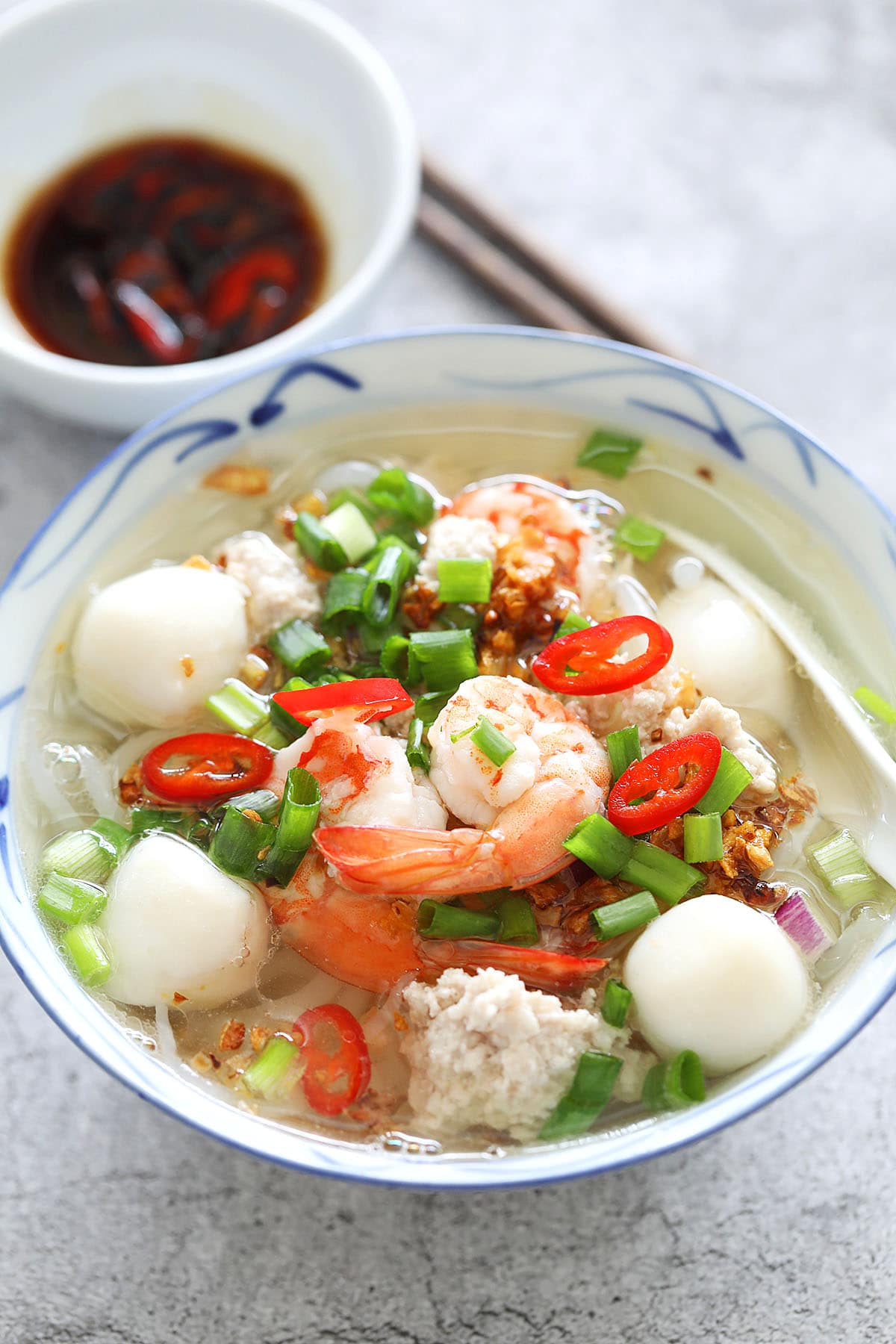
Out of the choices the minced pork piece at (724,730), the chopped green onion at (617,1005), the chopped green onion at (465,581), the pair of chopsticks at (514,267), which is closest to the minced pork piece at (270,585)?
the chopped green onion at (465,581)

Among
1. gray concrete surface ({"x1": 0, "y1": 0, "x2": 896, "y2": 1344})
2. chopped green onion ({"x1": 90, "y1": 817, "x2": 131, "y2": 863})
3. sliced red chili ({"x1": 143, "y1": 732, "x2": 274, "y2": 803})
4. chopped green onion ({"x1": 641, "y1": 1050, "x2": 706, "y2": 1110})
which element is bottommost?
gray concrete surface ({"x1": 0, "y1": 0, "x2": 896, "y2": 1344})

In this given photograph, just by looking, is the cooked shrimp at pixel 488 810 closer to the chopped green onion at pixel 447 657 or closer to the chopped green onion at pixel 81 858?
the chopped green onion at pixel 447 657

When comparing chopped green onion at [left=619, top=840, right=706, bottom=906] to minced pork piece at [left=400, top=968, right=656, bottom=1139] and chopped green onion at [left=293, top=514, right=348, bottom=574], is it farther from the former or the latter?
chopped green onion at [left=293, top=514, right=348, bottom=574]

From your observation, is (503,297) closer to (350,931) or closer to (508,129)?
(508,129)

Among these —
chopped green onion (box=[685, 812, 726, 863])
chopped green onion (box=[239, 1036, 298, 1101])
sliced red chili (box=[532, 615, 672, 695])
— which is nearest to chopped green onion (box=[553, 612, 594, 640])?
sliced red chili (box=[532, 615, 672, 695])

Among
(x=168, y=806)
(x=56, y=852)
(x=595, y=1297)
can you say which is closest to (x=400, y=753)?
(x=168, y=806)

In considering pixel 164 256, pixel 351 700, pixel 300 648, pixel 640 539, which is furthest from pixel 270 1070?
pixel 164 256
